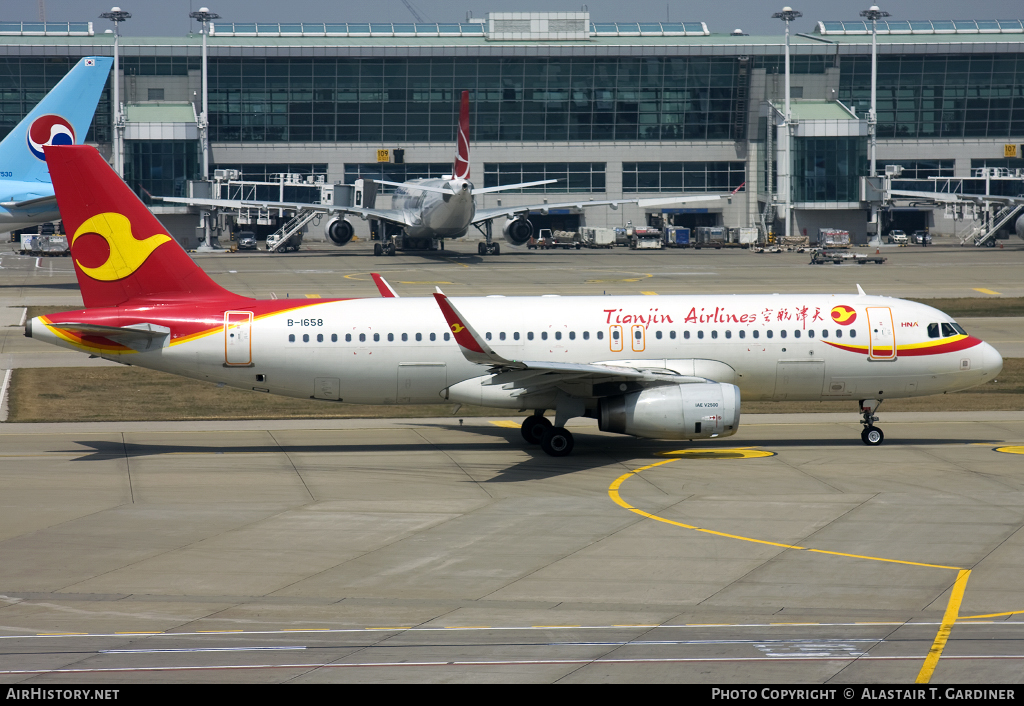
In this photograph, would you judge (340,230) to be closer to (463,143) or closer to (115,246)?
(463,143)

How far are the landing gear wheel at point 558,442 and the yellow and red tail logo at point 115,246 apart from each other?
1245cm

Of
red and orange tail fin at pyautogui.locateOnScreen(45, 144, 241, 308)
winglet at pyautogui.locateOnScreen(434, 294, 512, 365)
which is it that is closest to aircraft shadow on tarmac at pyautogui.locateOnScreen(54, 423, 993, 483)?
winglet at pyautogui.locateOnScreen(434, 294, 512, 365)

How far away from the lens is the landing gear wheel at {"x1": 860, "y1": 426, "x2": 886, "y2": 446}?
104 feet

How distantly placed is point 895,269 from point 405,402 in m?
65.2

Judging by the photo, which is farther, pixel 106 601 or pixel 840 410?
pixel 840 410

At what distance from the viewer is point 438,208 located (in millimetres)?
94375

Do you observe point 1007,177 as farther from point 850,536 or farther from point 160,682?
A: point 160,682

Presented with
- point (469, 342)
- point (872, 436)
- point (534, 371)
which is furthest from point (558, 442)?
point (872, 436)

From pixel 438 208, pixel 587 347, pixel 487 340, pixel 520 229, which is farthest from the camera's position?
pixel 520 229

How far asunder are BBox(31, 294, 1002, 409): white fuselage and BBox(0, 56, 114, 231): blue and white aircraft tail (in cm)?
4054

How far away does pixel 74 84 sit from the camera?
212 feet

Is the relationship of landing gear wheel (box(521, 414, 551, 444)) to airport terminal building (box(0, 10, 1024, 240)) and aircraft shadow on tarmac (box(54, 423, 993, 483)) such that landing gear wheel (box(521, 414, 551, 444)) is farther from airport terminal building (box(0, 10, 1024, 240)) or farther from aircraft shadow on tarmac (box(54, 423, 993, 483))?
airport terminal building (box(0, 10, 1024, 240))

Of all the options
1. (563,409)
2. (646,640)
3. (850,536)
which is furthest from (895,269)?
(646,640)

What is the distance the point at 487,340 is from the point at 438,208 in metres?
64.6
